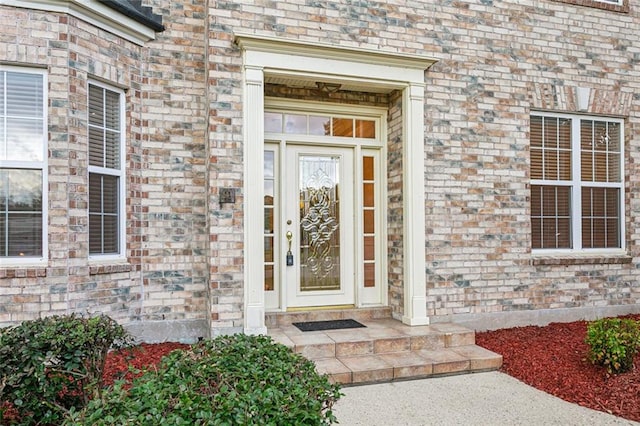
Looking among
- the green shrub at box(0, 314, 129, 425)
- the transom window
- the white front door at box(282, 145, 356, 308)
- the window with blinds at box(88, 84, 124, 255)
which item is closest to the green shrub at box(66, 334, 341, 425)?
the green shrub at box(0, 314, 129, 425)

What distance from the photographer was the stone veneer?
4375 mm

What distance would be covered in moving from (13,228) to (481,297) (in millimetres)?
5158

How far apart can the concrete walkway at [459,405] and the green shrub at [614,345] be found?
714 millimetres

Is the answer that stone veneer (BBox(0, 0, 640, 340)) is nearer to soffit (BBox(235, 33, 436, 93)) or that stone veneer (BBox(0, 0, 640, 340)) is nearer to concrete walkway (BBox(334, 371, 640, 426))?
soffit (BBox(235, 33, 436, 93))

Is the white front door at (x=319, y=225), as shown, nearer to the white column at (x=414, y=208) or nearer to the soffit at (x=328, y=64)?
the white column at (x=414, y=208)

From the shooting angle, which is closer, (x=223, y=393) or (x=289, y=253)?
(x=223, y=393)

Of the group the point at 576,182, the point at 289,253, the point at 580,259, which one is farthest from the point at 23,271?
the point at 576,182

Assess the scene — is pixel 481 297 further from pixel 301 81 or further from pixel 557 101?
pixel 301 81

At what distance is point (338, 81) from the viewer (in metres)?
5.26

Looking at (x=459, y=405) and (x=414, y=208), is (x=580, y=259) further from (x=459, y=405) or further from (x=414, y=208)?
(x=459, y=405)

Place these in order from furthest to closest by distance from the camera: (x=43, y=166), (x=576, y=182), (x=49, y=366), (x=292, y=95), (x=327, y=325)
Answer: (x=576, y=182) → (x=292, y=95) → (x=327, y=325) → (x=43, y=166) → (x=49, y=366)

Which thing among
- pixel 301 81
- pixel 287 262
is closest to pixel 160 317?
pixel 287 262

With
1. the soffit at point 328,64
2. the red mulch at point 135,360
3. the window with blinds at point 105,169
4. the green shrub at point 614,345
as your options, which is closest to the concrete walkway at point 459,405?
the green shrub at point 614,345

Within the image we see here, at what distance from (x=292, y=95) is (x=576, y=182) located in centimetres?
407
